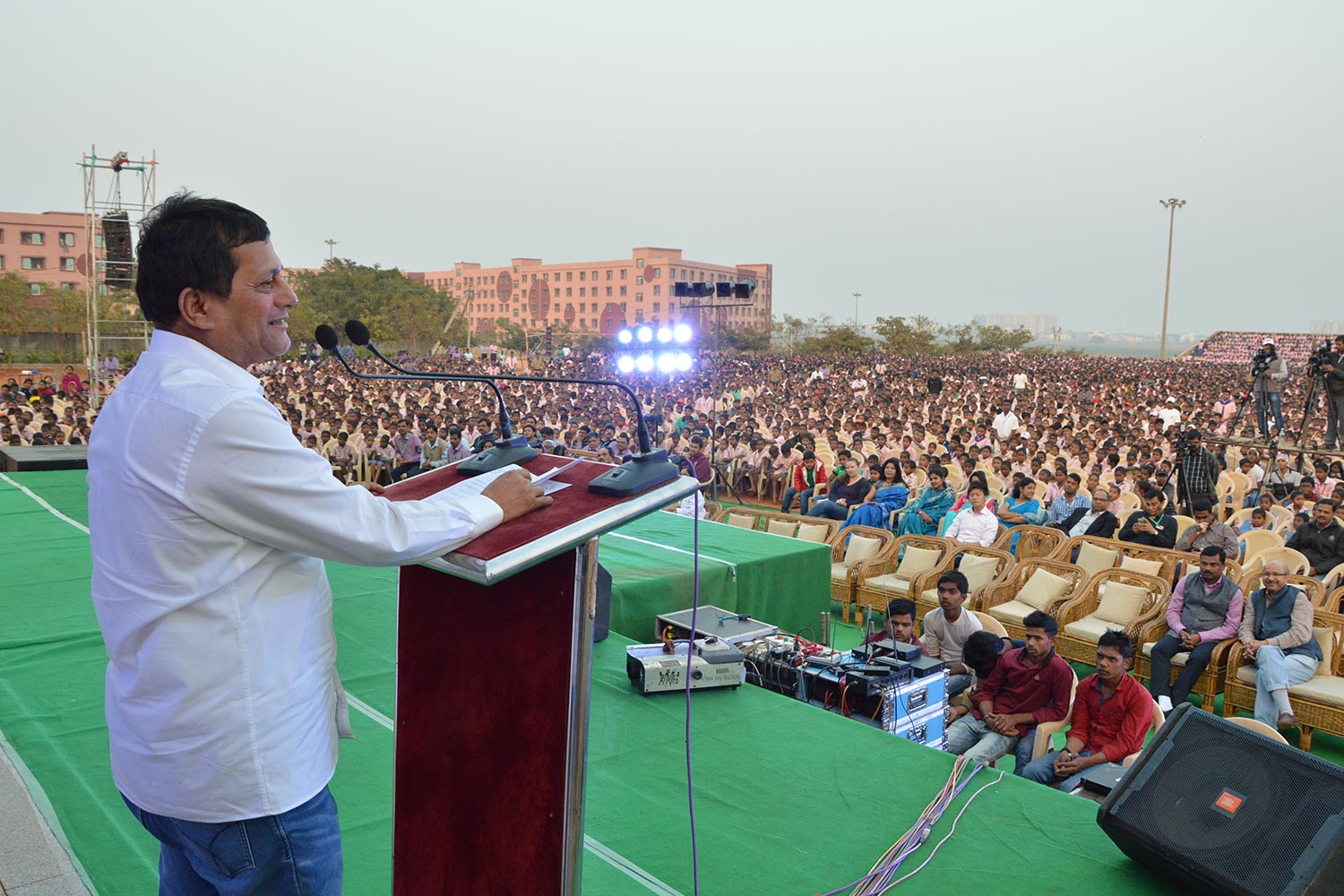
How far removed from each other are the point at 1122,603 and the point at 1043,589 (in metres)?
0.52

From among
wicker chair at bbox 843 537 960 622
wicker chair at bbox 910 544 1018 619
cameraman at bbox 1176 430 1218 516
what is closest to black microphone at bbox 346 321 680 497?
wicker chair at bbox 910 544 1018 619

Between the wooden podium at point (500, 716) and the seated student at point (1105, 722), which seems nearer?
the wooden podium at point (500, 716)

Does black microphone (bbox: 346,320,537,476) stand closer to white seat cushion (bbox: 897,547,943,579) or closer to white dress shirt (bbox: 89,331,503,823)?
white dress shirt (bbox: 89,331,503,823)

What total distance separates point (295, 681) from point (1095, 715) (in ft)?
13.6

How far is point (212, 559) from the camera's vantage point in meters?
1.21

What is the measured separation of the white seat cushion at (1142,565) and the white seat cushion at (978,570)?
921 mm

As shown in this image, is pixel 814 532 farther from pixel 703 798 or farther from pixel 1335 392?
pixel 1335 392

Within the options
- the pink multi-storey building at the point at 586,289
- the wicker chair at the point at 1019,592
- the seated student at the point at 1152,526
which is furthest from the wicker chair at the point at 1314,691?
the pink multi-storey building at the point at 586,289

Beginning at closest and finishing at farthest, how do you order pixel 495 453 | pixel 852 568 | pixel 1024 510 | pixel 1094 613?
1. pixel 495 453
2. pixel 1094 613
3. pixel 852 568
4. pixel 1024 510

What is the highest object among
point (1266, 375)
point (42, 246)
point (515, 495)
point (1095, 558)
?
point (42, 246)

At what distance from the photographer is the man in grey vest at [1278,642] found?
17.1 feet

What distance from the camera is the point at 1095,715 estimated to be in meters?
4.40

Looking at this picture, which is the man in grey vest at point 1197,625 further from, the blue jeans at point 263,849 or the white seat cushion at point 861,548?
the blue jeans at point 263,849

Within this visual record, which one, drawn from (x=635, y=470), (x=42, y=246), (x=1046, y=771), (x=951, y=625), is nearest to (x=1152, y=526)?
(x=951, y=625)
